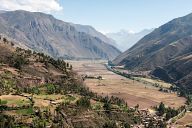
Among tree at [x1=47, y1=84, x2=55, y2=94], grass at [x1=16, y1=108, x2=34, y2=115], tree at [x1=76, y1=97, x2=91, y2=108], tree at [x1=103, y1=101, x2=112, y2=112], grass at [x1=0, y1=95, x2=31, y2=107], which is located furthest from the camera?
tree at [x1=47, y1=84, x2=55, y2=94]

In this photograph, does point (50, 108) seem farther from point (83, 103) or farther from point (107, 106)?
point (107, 106)

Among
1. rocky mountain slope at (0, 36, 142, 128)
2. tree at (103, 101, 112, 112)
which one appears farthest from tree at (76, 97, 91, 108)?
tree at (103, 101, 112, 112)

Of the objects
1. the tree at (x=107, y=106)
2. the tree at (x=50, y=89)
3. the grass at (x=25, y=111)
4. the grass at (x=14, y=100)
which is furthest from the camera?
the tree at (x=50, y=89)

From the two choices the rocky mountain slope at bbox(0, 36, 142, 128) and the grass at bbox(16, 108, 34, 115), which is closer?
the rocky mountain slope at bbox(0, 36, 142, 128)

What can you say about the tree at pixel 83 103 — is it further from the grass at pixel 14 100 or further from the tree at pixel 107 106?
the grass at pixel 14 100

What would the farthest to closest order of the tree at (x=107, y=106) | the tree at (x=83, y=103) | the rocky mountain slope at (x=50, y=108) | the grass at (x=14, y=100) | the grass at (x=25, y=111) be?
the tree at (x=107, y=106)
the tree at (x=83, y=103)
the grass at (x=14, y=100)
the grass at (x=25, y=111)
the rocky mountain slope at (x=50, y=108)

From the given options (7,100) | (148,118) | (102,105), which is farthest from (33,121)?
(148,118)

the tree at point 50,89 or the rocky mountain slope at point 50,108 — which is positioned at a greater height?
the tree at point 50,89

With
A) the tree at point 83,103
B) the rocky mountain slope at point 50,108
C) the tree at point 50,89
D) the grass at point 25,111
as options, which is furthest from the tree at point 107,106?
the grass at point 25,111

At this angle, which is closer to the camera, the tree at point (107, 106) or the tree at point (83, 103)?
the tree at point (83, 103)

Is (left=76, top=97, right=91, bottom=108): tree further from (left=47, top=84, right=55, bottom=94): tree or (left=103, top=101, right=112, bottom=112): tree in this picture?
(left=47, top=84, right=55, bottom=94): tree

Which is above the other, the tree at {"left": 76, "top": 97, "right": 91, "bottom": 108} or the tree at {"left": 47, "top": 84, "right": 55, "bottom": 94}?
the tree at {"left": 47, "top": 84, "right": 55, "bottom": 94}
